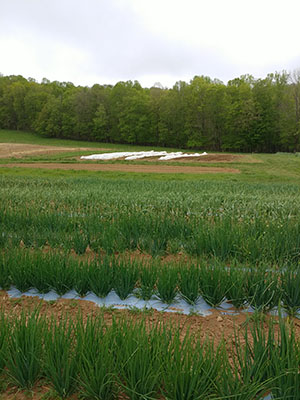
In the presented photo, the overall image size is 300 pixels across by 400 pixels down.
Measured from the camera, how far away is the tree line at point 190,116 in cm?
6334

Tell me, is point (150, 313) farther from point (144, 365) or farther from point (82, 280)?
point (144, 365)

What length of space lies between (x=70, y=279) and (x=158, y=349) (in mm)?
2019

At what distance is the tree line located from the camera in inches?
2494

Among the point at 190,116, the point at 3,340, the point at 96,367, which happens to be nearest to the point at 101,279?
the point at 3,340

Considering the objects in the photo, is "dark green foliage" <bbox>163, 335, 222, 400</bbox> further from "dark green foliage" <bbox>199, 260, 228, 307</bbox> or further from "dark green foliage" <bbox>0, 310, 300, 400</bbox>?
"dark green foliage" <bbox>199, 260, 228, 307</bbox>

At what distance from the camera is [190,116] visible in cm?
6931

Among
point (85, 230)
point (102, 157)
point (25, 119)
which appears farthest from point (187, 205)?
point (25, 119)

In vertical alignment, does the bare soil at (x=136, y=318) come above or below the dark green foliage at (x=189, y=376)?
below

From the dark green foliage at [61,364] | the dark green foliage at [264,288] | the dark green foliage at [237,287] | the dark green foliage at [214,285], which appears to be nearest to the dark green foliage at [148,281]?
the dark green foliage at [214,285]

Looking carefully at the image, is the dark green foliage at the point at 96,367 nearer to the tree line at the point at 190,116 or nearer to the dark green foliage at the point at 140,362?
the dark green foliage at the point at 140,362

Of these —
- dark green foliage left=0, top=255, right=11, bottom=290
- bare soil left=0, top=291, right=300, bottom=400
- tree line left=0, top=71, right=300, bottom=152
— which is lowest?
bare soil left=0, top=291, right=300, bottom=400

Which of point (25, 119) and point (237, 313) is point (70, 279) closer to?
point (237, 313)

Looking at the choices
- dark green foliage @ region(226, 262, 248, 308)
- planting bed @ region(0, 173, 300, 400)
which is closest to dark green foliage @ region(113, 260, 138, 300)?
planting bed @ region(0, 173, 300, 400)

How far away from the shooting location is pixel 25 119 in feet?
305
